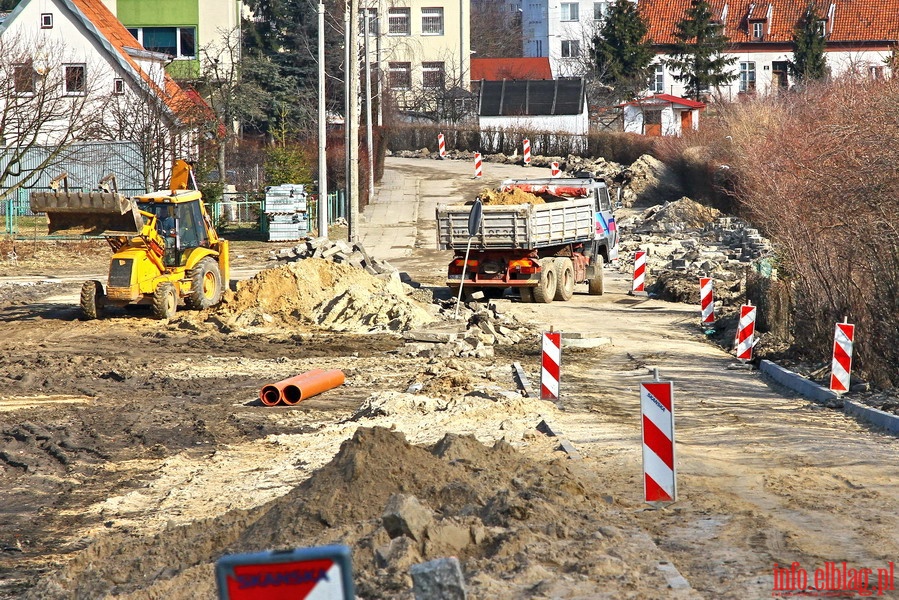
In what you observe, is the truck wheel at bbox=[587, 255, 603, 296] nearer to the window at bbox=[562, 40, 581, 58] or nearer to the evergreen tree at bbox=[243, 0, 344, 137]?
the evergreen tree at bbox=[243, 0, 344, 137]

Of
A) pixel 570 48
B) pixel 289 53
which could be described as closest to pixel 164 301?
pixel 289 53

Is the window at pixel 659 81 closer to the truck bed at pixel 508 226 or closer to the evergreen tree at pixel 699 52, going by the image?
the evergreen tree at pixel 699 52

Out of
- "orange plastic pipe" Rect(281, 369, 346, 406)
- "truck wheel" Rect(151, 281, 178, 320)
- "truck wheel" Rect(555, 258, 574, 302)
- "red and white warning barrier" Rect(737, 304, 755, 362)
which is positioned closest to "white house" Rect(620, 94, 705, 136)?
"truck wheel" Rect(555, 258, 574, 302)

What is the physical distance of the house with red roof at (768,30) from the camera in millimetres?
73250

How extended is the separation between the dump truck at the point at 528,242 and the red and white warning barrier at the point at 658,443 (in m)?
13.4

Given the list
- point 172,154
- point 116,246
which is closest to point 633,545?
point 116,246

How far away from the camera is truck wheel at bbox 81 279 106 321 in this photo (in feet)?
66.7

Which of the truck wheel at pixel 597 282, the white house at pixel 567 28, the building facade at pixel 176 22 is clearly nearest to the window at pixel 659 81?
the white house at pixel 567 28

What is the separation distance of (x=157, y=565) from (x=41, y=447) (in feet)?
15.2

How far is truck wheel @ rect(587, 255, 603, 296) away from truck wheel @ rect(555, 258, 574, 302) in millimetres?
1334

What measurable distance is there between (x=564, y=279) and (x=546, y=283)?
670 millimetres

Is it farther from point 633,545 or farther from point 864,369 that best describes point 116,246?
point 633,545

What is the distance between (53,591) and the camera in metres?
6.81

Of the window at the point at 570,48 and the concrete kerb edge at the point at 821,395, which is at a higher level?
the window at the point at 570,48
